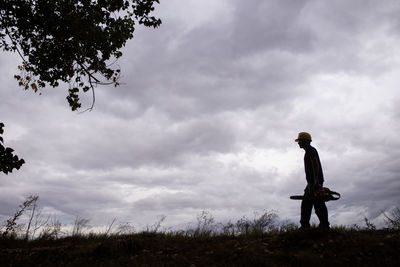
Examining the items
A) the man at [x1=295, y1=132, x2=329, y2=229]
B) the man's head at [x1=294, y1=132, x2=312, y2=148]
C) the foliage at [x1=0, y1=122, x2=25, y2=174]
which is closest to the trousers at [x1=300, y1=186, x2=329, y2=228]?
the man at [x1=295, y1=132, x2=329, y2=229]

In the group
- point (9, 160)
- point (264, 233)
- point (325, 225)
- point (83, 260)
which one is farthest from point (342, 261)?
point (9, 160)

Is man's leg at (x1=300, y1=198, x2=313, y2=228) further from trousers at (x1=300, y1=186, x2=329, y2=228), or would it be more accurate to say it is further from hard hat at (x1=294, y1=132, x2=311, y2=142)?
hard hat at (x1=294, y1=132, x2=311, y2=142)

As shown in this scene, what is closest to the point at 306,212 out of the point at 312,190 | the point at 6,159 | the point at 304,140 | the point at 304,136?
the point at 312,190

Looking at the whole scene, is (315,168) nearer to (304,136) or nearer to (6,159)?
(304,136)

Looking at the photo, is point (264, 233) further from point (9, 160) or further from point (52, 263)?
point (9, 160)

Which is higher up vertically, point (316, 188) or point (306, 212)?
point (316, 188)

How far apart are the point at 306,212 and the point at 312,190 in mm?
604

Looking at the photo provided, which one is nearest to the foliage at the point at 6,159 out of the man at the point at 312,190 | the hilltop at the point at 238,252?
the hilltop at the point at 238,252

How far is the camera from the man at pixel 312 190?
679 cm

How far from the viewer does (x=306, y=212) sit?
7.04 m

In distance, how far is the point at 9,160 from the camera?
406cm

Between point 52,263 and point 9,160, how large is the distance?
3038 millimetres

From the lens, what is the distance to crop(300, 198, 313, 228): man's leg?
7.00 metres

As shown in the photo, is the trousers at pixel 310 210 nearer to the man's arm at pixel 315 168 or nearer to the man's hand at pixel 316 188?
the man's hand at pixel 316 188
